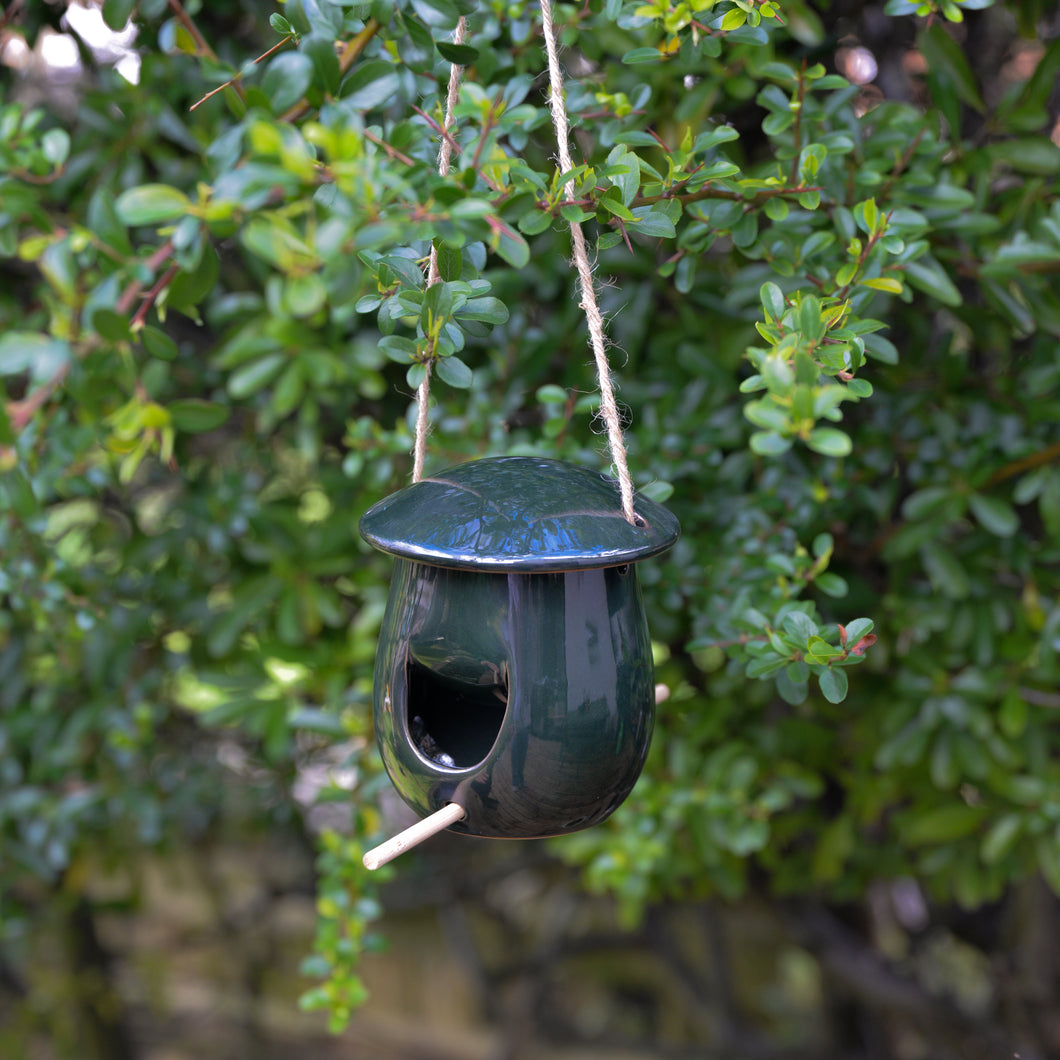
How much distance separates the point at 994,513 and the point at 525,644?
0.84 metres

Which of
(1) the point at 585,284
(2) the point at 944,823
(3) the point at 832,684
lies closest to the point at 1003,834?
(2) the point at 944,823

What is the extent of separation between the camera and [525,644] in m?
0.87

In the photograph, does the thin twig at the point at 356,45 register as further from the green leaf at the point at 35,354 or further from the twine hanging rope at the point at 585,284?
the green leaf at the point at 35,354

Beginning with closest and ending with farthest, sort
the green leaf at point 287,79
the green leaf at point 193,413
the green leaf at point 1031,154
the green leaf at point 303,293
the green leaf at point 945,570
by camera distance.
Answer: the green leaf at point 303,293
the green leaf at point 287,79
the green leaf at point 193,413
the green leaf at point 1031,154
the green leaf at point 945,570

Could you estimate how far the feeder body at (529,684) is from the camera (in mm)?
874

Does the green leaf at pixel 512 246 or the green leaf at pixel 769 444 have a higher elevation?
the green leaf at pixel 512 246

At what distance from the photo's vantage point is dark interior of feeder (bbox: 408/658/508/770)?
0.96 m

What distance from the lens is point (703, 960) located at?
279cm

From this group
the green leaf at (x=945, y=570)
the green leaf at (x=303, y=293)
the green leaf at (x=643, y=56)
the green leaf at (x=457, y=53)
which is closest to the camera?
the green leaf at (x=303, y=293)

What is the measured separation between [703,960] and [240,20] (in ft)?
8.95

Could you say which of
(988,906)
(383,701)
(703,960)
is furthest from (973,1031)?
(383,701)

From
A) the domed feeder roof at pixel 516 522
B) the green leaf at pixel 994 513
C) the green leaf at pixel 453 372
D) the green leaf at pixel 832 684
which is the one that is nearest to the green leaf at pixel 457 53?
the green leaf at pixel 453 372

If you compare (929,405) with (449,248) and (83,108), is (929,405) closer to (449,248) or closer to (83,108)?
(449,248)

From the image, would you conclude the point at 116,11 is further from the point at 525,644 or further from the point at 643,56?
the point at 525,644
